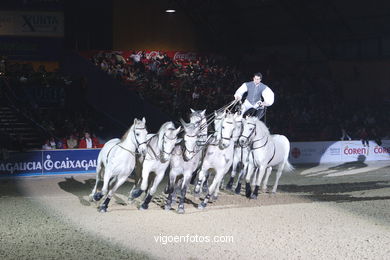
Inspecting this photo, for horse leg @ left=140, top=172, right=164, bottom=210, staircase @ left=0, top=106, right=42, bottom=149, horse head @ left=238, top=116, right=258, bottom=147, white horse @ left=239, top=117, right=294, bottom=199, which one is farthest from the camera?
staircase @ left=0, top=106, right=42, bottom=149

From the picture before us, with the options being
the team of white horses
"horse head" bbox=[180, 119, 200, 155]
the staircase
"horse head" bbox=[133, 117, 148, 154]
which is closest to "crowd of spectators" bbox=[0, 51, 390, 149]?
the staircase

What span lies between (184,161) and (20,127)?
11297mm

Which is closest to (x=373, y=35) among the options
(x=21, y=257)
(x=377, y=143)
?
(x=377, y=143)

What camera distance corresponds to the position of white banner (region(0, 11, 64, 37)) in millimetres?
24953

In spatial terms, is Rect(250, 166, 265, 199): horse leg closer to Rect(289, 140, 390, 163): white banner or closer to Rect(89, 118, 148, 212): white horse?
Rect(89, 118, 148, 212): white horse

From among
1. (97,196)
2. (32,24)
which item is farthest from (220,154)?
(32,24)

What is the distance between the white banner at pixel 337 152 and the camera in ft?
78.1

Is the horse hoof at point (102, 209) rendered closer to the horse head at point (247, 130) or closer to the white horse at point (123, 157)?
the white horse at point (123, 157)

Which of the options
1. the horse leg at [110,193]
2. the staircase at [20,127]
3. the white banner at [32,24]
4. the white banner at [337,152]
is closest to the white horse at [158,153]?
the horse leg at [110,193]

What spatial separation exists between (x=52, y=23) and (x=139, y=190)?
590 inches

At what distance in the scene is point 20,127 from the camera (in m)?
21.9

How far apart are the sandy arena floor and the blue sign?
2.06m

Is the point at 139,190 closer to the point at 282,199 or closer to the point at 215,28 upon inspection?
the point at 282,199

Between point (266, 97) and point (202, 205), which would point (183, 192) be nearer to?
point (202, 205)
